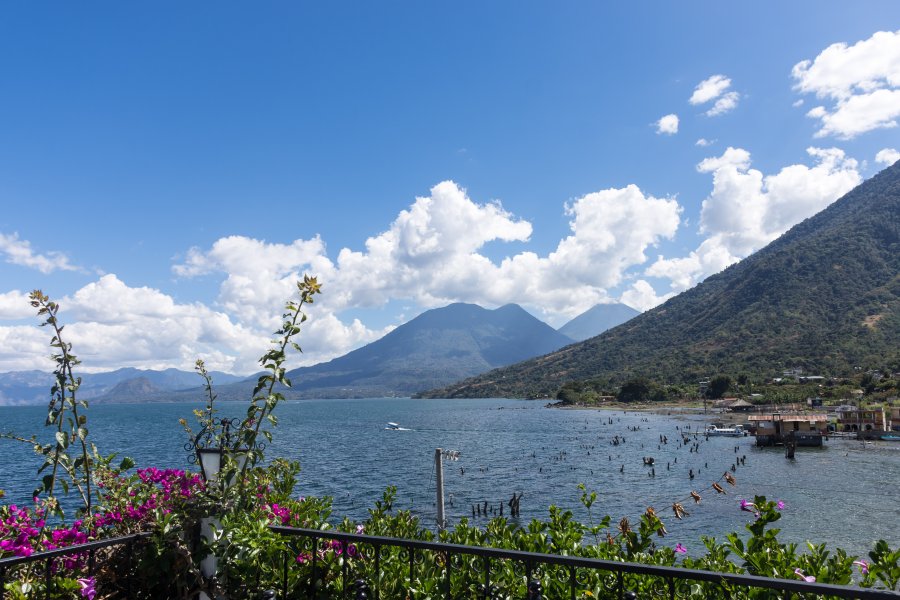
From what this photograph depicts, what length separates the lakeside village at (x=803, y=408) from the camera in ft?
220

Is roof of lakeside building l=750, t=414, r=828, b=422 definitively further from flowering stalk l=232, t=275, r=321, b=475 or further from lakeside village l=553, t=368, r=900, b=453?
flowering stalk l=232, t=275, r=321, b=475

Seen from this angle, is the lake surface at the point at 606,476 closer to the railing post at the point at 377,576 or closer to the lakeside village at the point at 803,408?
the lakeside village at the point at 803,408

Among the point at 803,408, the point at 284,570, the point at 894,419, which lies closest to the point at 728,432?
the point at 894,419

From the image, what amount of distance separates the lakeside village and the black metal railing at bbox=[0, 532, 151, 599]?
63.8m

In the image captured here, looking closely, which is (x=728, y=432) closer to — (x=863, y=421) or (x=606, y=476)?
(x=863, y=421)

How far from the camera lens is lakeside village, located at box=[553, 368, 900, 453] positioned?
67188mm


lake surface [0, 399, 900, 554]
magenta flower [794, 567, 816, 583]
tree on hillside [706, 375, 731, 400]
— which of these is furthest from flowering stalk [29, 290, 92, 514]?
tree on hillside [706, 375, 731, 400]

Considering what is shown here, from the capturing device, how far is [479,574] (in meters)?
4.21

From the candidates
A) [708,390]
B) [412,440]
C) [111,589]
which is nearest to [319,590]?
[111,589]

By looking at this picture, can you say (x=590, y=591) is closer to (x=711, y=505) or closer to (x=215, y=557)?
(x=215, y=557)

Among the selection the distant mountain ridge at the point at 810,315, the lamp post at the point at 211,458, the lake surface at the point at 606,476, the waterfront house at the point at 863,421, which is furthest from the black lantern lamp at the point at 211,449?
the distant mountain ridge at the point at 810,315

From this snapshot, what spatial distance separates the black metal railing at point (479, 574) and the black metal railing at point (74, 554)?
1174 mm

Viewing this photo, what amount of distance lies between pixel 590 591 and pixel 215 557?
2.69 metres

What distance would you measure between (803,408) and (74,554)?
10787 centimetres
